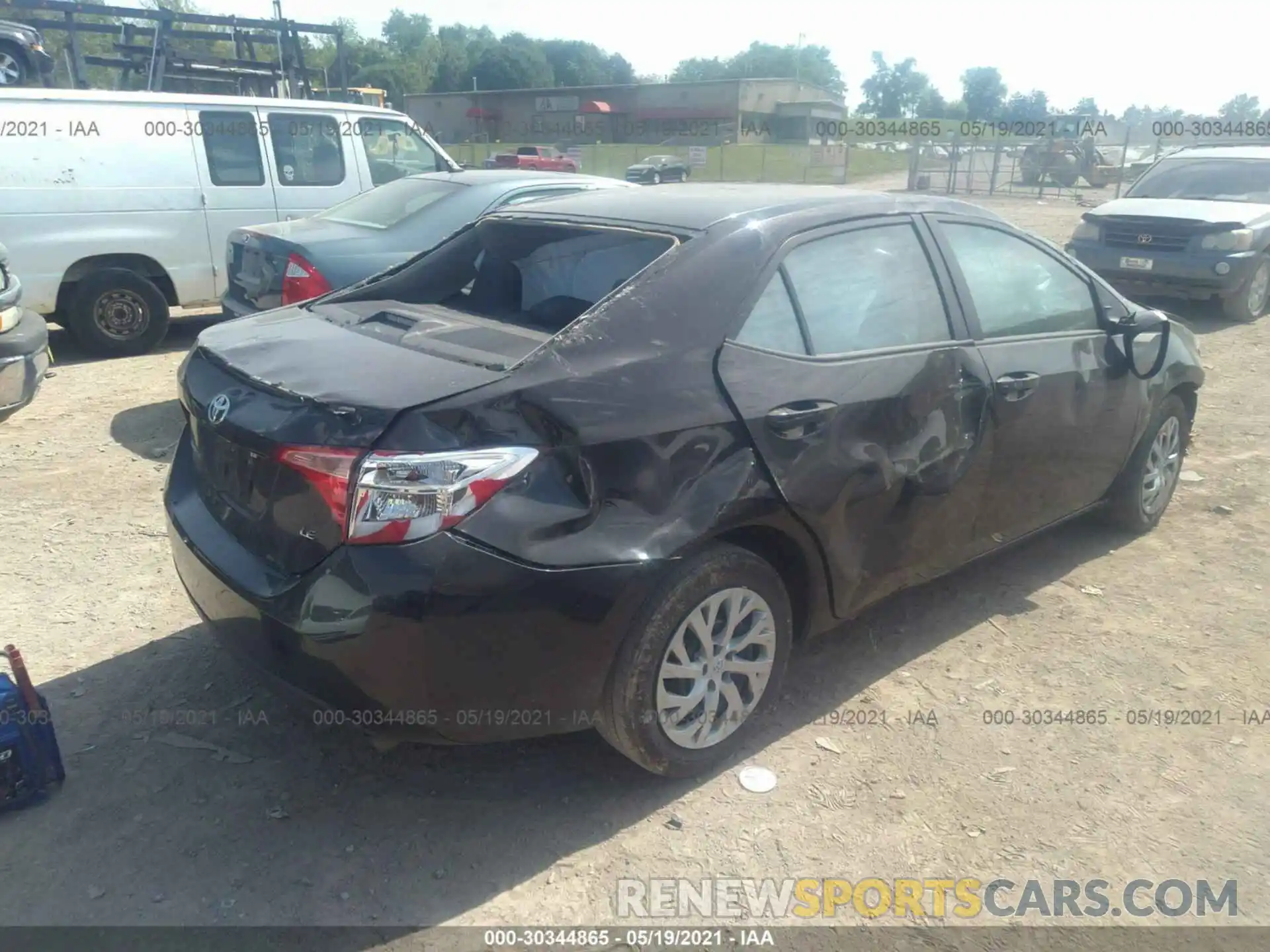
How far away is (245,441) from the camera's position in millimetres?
2605

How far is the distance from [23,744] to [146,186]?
20.9ft

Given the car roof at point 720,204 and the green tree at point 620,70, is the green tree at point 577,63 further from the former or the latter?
the car roof at point 720,204

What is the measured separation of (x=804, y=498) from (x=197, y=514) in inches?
72.1

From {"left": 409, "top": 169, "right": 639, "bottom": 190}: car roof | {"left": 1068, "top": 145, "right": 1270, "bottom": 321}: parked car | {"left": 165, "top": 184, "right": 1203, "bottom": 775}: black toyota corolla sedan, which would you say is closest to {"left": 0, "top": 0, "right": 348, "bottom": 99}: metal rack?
{"left": 409, "top": 169, "right": 639, "bottom": 190}: car roof

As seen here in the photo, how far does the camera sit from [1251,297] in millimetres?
10430

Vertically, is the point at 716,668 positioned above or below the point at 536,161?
below

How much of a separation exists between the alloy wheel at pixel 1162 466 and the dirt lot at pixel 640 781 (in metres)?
0.60

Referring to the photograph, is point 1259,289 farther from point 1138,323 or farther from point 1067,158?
point 1067,158

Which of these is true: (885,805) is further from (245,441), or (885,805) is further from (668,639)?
(245,441)

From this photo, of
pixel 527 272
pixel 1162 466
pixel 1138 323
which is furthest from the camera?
pixel 1162 466

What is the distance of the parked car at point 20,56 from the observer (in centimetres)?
1092

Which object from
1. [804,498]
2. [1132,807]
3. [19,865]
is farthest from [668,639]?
[19,865]

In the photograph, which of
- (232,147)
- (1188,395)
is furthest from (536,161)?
(1188,395)

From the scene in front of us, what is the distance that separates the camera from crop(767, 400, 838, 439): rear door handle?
288cm
